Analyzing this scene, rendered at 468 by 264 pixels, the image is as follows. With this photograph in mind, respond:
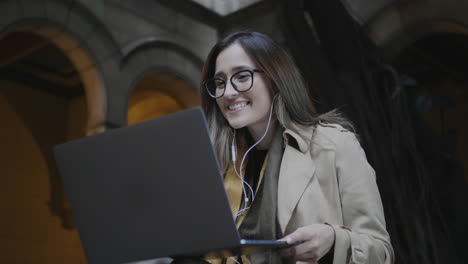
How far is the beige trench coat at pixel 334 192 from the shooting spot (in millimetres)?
1450

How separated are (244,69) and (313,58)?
84.6 inches

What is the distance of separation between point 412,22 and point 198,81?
273 cm

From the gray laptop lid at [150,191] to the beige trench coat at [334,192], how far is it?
44cm

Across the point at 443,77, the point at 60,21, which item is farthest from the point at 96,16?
the point at 443,77

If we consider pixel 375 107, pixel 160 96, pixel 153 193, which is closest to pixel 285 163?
pixel 153 193

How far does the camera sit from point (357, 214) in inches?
58.1

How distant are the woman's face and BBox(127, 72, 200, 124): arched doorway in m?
4.31

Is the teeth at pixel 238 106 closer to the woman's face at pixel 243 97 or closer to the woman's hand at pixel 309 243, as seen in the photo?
the woman's face at pixel 243 97

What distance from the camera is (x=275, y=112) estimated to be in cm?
174

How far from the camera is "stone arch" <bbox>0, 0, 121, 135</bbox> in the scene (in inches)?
192

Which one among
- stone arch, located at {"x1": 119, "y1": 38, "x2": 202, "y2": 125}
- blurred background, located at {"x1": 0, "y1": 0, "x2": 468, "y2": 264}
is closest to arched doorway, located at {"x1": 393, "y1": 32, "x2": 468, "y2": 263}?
blurred background, located at {"x1": 0, "y1": 0, "x2": 468, "y2": 264}

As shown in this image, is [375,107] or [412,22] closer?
[375,107]

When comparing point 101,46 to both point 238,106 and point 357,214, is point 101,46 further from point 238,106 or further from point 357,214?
point 357,214

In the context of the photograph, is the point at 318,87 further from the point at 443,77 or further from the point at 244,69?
the point at 443,77
